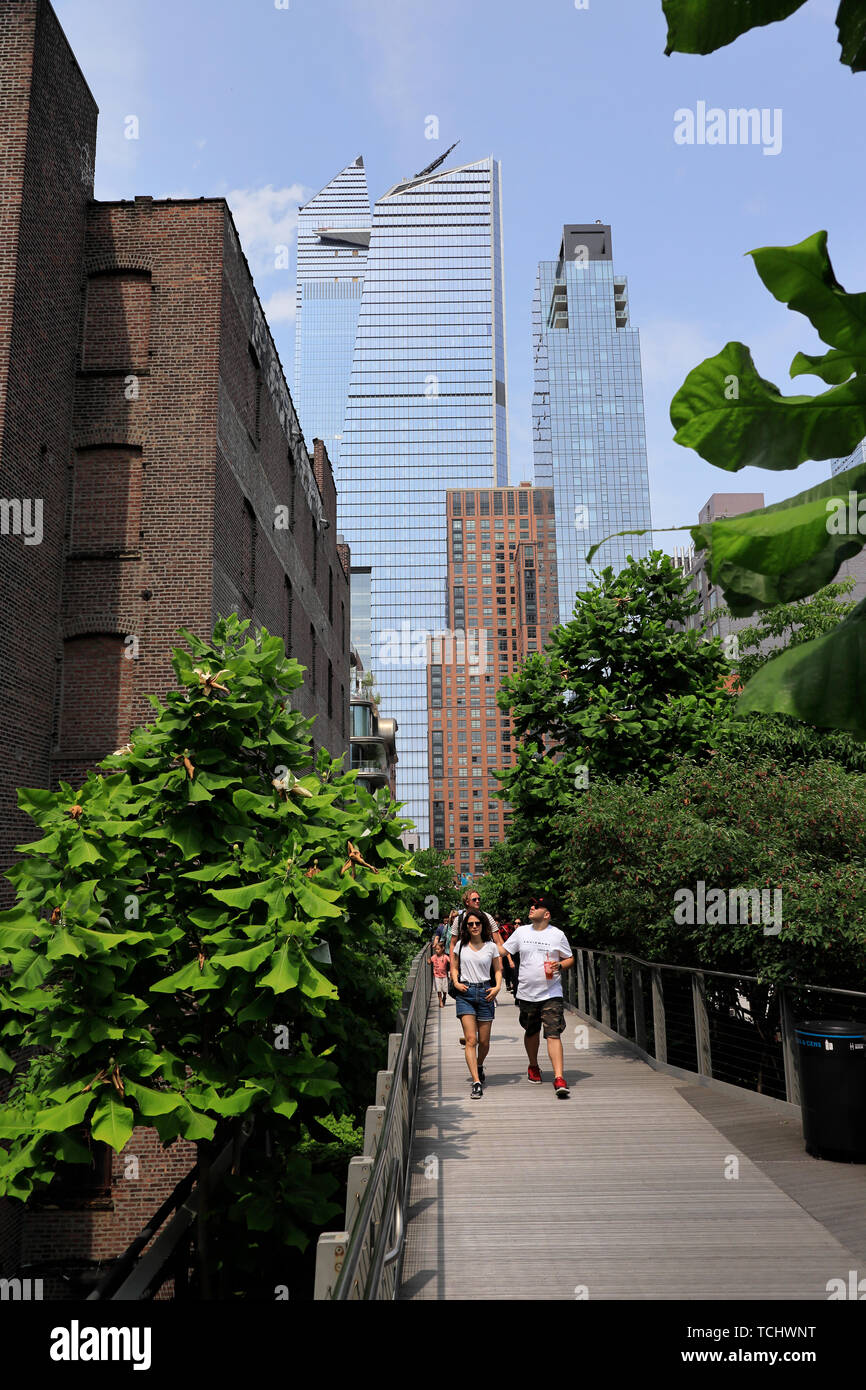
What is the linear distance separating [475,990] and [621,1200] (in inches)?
153

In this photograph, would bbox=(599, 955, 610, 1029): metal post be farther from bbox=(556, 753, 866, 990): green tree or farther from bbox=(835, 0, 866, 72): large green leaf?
bbox=(835, 0, 866, 72): large green leaf

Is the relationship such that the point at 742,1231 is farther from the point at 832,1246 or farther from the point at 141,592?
the point at 141,592

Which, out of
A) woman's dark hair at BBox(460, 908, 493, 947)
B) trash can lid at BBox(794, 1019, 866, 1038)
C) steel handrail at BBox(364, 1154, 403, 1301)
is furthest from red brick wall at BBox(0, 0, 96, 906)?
trash can lid at BBox(794, 1019, 866, 1038)

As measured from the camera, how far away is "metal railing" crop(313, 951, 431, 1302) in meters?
4.23

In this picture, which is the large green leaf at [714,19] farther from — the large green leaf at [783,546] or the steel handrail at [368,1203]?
the steel handrail at [368,1203]

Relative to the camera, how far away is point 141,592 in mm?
18844

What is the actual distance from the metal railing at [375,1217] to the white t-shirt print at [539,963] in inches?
101

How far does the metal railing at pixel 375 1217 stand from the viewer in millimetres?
4227

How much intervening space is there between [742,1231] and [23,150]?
1919 cm

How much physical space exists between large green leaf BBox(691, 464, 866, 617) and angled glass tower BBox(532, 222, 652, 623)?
604 ft

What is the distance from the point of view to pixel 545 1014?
10.8 meters

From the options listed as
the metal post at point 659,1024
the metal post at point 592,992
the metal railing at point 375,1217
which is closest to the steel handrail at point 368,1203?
the metal railing at point 375,1217
